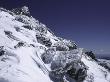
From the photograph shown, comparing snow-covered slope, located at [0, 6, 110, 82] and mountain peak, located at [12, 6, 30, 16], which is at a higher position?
mountain peak, located at [12, 6, 30, 16]

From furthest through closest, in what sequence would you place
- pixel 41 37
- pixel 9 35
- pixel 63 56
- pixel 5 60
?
Result: pixel 41 37
pixel 9 35
pixel 63 56
pixel 5 60

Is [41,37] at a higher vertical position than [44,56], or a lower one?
higher

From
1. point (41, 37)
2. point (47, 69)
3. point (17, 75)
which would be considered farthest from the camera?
point (41, 37)

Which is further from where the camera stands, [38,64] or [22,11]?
[22,11]

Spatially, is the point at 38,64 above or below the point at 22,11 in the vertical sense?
below

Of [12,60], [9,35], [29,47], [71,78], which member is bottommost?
[71,78]

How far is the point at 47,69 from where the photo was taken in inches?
1008

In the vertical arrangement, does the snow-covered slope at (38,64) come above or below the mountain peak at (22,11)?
below

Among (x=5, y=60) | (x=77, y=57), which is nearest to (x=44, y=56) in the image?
(x=77, y=57)

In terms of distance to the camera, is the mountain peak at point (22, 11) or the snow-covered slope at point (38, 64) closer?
the snow-covered slope at point (38, 64)

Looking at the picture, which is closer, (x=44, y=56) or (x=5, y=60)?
(x=5, y=60)

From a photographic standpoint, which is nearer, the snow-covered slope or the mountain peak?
the snow-covered slope

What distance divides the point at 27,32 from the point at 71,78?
15.3 metres

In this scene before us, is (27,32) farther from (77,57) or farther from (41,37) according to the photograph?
(77,57)
